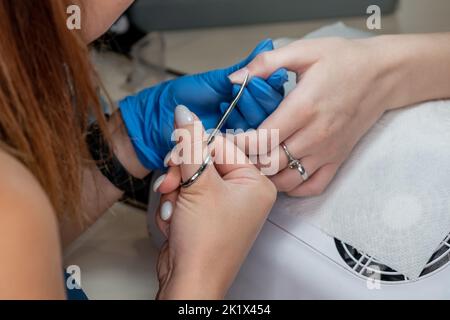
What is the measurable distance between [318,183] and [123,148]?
31cm

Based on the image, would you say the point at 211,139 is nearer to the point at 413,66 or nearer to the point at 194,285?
the point at 194,285

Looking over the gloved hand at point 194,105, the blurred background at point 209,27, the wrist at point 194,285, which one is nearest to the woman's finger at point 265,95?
the gloved hand at point 194,105

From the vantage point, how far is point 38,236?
44 centimetres

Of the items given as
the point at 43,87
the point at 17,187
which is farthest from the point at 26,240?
the point at 43,87

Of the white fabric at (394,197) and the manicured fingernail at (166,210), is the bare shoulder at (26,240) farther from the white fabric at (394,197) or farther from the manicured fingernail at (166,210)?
the white fabric at (394,197)

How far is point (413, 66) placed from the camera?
30.8 inches

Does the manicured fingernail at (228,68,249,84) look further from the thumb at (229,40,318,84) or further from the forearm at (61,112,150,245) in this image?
the forearm at (61,112,150,245)

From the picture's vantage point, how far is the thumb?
0.70m

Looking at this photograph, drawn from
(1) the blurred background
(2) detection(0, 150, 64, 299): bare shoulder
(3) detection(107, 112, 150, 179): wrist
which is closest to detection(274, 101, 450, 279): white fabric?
(3) detection(107, 112, 150, 179): wrist

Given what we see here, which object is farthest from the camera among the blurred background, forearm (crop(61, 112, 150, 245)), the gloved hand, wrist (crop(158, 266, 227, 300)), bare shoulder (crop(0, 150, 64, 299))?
the blurred background

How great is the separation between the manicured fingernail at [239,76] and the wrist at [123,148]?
23cm

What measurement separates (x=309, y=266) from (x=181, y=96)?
289 mm

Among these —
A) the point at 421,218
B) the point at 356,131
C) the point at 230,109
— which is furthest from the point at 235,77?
the point at 421,218

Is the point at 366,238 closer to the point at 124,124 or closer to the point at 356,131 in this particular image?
the point at 356,131
